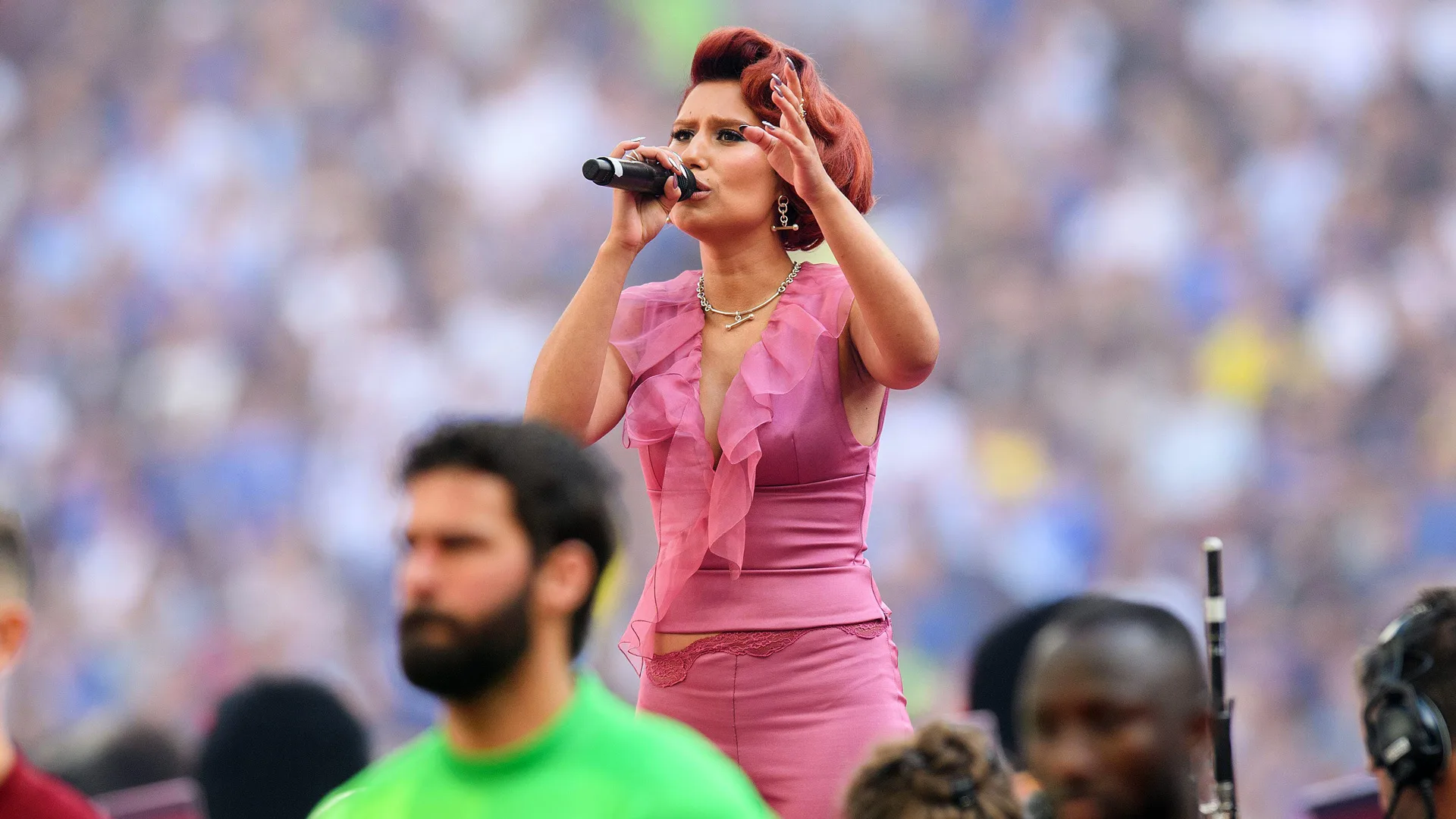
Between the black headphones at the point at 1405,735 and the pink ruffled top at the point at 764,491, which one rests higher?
the pink ruffled top at the point at 764,491

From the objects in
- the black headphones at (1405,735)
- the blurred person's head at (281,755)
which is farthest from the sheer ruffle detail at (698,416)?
the blurred person's head at (281,755)

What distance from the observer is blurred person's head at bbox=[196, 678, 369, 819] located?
340 cm

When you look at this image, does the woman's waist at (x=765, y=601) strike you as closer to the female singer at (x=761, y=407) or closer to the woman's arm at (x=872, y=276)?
the female singer at (x=761, y=407)

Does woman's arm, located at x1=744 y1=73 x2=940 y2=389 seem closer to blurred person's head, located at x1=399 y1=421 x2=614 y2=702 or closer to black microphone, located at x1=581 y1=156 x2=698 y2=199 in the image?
black microphone, located at x1=581 y1=156 x2=698 y2=199

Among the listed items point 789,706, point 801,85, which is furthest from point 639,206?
point 789,706

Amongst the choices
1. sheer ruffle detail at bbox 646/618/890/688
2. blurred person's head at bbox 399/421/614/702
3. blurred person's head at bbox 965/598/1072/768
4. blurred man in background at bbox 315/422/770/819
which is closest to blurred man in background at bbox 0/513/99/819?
blurred man in background at bbox 315/422/770/819

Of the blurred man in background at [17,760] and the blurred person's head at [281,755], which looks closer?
the blurred man in background at [17,760]

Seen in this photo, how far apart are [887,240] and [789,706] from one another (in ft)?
10.1

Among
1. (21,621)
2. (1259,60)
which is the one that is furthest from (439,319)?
(21,621)

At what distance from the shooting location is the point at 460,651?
64.5 inches

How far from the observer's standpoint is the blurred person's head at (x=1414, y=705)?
7.59 feet

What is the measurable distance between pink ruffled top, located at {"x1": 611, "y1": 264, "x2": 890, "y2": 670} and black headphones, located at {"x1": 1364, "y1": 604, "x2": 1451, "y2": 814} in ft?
2.37

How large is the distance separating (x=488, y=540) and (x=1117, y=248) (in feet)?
13.2

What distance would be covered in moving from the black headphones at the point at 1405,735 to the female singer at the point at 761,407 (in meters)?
0.67
